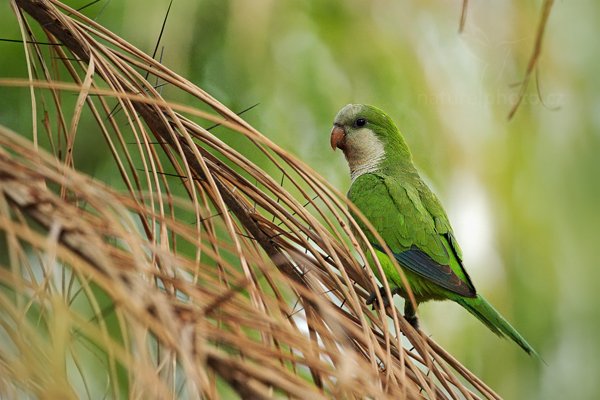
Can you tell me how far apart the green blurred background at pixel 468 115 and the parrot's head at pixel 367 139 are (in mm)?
465

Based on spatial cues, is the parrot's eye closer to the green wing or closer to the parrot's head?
the parrot's head

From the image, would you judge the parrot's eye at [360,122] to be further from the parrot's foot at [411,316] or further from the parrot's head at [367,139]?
the parrot's foot at [411,316]

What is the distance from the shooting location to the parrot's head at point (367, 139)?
1535 mm

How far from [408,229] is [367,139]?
31 centimetres

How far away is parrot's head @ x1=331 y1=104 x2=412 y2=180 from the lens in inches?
60.4

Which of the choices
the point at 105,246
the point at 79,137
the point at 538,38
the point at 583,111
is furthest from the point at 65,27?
the point at 583,111

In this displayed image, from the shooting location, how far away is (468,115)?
240 centimetres

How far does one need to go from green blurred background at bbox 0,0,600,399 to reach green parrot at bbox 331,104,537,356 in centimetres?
57

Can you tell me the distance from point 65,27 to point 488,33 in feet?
5.51

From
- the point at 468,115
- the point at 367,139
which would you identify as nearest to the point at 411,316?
the point at 367,139

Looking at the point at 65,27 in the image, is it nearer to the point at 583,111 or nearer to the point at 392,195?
the point at 392,195

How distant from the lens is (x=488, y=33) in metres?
2.14

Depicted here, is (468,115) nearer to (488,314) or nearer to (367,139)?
(367,139)

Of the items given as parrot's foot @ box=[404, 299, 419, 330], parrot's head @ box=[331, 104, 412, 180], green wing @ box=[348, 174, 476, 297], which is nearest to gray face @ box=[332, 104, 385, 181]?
parrot's head @ box=[331, 104, 412, 180]
